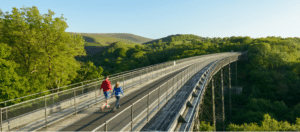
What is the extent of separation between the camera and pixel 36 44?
2323 centimetres

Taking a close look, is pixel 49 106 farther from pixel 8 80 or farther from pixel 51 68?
pixel 51 68

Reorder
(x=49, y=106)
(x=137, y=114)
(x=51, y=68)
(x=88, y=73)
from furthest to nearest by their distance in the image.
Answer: (x=88, y=73) → (x=51, y=68) → (x=49, y=106) → (x=137, y=114)

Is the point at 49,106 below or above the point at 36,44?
below

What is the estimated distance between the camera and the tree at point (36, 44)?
887 inches

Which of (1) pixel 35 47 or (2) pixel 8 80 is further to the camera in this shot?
(1) pixel 35 47

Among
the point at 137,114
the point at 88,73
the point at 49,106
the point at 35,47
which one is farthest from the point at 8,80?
the point at 88,73

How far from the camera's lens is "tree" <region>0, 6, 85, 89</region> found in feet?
73.9

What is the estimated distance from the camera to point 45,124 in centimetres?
670

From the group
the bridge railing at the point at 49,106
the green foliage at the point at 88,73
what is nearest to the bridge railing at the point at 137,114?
the bridge railing at the point at 49,106

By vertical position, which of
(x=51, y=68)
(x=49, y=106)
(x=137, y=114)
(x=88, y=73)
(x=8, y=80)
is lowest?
(x=88, y=73)

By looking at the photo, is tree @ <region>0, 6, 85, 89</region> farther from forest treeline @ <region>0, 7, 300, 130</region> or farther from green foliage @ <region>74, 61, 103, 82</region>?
green foliage @ <region>74, 61, 103, 82</region>

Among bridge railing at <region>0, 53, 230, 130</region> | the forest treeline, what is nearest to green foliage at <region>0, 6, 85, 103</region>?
the forest treeline

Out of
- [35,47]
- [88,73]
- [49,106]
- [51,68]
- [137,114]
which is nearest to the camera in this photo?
[137,114]

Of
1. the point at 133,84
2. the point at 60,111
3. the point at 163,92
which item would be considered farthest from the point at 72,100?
the point at 133,84
